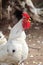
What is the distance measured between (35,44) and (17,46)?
74.2 inches

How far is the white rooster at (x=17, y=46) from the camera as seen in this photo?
4.06 metres

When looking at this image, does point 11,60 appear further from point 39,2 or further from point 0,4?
point 39,2

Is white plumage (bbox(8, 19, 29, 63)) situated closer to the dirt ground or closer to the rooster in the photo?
the rooster

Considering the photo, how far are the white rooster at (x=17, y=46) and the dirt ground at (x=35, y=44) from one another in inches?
39.0

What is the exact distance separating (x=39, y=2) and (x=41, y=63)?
2875 millimetres

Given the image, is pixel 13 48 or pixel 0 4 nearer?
pixel 13 48

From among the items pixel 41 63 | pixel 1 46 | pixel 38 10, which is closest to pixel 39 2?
pixel 38 10

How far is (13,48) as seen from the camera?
408 cm

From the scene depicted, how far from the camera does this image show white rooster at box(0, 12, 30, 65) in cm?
406

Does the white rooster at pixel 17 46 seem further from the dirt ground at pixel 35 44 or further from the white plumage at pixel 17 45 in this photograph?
the dirt ground at pixel 35 44

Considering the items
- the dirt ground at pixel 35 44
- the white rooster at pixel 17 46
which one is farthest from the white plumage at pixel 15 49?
the dirt ground at pixel 35 44

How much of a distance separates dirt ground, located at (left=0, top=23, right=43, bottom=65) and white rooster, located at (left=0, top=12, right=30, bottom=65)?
99 centimetres

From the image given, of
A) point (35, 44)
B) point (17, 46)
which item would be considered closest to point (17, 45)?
point (17, 46)

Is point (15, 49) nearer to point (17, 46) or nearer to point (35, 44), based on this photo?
point (17, 46)
